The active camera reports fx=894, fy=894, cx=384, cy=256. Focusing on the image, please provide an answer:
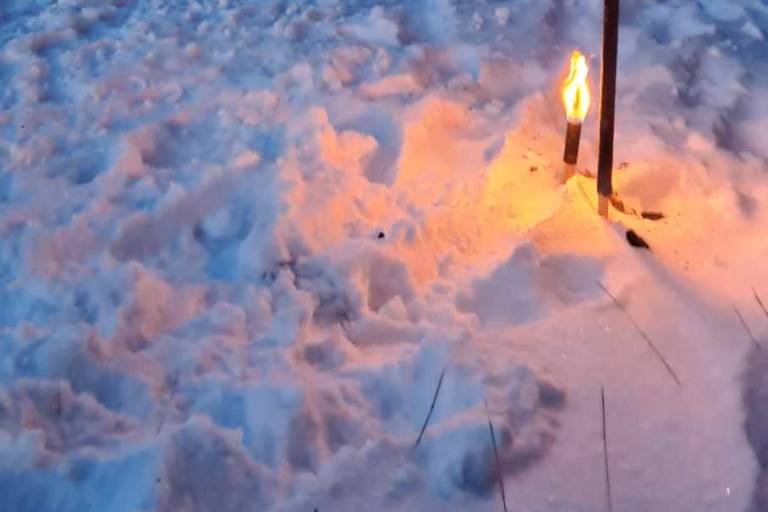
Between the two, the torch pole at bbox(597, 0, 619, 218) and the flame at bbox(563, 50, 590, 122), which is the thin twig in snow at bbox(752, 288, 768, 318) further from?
the flame at bbox(563, 50, 590, 122)

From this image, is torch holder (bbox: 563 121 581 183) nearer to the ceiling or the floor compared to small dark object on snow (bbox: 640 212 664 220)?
nearer to the ceiling

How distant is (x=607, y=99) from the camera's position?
263cm

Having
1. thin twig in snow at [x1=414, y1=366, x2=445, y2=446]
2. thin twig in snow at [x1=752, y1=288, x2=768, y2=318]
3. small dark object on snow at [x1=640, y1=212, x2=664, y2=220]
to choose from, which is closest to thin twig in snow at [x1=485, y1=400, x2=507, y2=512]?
thin twig in snow at [x1=414, y1=366, x2=445, y2=446]

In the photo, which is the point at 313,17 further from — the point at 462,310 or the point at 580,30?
the point at 462,310

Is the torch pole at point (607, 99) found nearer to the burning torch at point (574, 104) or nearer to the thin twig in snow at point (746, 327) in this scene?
the burning torch at point (574, 104)

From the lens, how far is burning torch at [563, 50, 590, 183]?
268cm

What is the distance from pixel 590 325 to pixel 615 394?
245 millimetres

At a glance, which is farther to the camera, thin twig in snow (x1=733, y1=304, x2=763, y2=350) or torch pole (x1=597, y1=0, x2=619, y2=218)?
torch pole (x1=597, y1=0, x2=619, y2=218)

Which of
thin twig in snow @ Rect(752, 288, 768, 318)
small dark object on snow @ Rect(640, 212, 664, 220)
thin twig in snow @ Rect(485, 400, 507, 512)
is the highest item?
thin twig in snow @ Rect(485, 400, 507, 512)

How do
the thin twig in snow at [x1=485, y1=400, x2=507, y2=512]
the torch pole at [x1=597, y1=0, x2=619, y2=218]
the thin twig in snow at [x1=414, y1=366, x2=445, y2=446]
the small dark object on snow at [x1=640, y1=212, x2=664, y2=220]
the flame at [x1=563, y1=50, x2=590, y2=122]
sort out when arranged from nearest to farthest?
the thin twig in snow at [x1=485, y1=400, x2=507, y2=512], the thin twig in snow at [x1=414, y1=366, x2=445, y2=446], the torch pole at [x1=597, y1=0, x2=619, y2=218], the flame at [x1=563, y1=50, x2=590, y2=122], the small dark object on snow at [x1=640, y1=212, x2=664, y2=220]

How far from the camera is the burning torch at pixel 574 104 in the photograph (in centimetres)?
268

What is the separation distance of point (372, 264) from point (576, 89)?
82 centimetres

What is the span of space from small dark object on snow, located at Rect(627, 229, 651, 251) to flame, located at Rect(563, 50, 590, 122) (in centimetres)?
40

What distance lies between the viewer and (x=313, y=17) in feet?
12.9
